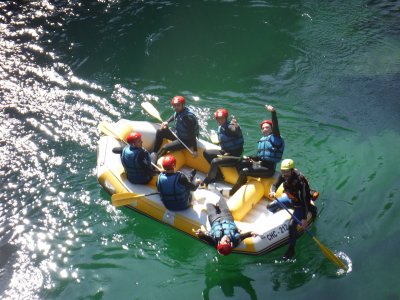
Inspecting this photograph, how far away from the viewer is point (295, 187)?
22.3 ft

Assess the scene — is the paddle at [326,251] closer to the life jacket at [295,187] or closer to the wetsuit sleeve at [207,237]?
the life jacket at [295,187]

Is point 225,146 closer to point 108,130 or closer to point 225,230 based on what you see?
point 225,230

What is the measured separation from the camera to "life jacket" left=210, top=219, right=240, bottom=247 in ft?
22.1

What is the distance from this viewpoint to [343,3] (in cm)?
1448

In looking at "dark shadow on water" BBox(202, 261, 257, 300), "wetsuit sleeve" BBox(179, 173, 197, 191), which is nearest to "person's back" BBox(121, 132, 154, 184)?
"wetsuit sleeve" BBox(179, 173, 197, 191)

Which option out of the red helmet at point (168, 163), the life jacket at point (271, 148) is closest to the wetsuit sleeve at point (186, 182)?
the red helmet at point (168, 163)

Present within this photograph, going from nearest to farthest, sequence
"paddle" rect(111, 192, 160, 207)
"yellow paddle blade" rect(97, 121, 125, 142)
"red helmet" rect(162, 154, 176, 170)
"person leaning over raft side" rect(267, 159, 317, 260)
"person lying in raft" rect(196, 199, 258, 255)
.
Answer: "person lying in raft" rect(196, 199, 258, 255)
"person leaning over raft side" rect(267, 159, 317, 260)
"red helmet" rect(162, 154, 176, 170)
"paddle" rect(111, 192, 160, 207)
"yellow paddle blade" rect(97, 121, 125, 142)

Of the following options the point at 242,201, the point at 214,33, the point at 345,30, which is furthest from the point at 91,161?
the point at 345,30

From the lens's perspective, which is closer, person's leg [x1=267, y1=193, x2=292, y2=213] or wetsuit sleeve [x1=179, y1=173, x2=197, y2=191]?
person's leg [x1=267, y1=193, x2=292, y2=213]

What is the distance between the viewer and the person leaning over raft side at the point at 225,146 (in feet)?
26.1

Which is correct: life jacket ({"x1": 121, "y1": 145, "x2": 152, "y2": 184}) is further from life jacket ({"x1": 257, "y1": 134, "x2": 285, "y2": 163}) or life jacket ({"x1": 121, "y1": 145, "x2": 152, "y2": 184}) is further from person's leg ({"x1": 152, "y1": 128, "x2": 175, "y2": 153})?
life jacket ({"x1": 257, "y1": 134, "x2": 285, "y2": 163})

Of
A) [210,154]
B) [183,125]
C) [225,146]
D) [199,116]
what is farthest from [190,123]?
[199,116]

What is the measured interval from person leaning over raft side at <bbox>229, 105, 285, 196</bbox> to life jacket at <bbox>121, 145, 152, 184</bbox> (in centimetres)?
156

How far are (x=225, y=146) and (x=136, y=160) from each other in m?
1.60
